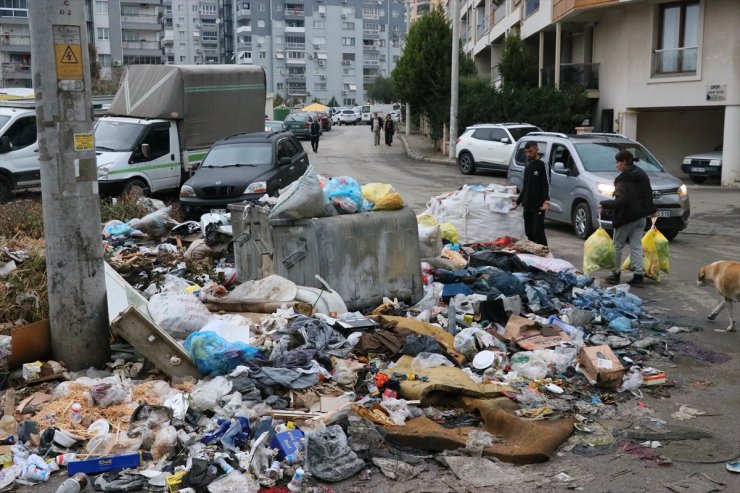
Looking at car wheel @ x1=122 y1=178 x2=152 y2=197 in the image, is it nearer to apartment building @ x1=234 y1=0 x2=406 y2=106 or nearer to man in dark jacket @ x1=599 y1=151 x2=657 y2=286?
man in dark jacket @ x1=599 y1=151 x2=657 y2=286

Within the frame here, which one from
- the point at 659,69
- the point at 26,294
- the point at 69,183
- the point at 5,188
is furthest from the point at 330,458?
the point at 659,69

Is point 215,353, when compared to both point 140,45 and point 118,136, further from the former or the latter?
point 140,45

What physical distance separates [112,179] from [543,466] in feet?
45.9

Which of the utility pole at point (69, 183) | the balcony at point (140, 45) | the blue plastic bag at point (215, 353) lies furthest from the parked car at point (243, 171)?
the balcony at point (140, 45)

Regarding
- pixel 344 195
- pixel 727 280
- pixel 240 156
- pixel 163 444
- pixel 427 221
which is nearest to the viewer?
pixel 163 444

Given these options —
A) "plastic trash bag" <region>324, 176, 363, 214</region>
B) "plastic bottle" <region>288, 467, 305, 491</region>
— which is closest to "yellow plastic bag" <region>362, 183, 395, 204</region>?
"plastic trash bag" <region>324, 176, 363, 214</region>

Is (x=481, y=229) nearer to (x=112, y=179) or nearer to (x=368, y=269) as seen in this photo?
Result: (x=368, y=269)

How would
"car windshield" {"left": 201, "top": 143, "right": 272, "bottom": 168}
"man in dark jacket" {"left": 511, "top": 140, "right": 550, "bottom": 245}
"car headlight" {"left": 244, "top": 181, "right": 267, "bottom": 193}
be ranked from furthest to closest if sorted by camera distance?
"car windshield" {"left": 201, "top": 143, "right": 272, "bottom": 168} → "car headlight" {"left": 244, "top": 181, "right": 267, "bottom": 193} → "man in dark jacket" {"left": 511, "top": 140, "right": 550, "bottom": 245}

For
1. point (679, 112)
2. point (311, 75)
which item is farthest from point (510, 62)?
point (311, 75)

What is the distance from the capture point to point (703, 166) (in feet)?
83.3

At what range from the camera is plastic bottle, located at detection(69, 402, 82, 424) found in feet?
18.7

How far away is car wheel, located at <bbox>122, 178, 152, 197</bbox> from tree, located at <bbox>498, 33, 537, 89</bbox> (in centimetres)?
2224

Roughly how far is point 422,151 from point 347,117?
127 ft

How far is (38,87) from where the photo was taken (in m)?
6.11
